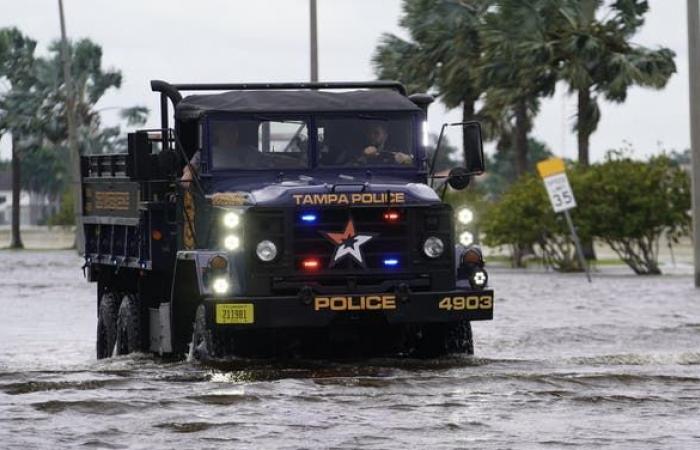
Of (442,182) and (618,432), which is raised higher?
(442,182)

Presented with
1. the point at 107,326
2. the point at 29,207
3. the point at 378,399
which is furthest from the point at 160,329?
the point at 29,207

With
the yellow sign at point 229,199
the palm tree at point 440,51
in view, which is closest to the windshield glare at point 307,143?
the yellow sign at point 229,199

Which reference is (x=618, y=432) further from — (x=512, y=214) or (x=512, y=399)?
(x=512, y=214)

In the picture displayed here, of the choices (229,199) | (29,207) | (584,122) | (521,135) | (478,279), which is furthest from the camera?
(29,207)

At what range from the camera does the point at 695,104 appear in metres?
37.3

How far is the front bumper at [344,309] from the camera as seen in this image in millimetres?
17234

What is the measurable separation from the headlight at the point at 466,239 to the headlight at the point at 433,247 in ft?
1.95

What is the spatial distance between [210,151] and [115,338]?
3.69 meters

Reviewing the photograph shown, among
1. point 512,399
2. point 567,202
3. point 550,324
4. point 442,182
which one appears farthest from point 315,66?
point 512,399

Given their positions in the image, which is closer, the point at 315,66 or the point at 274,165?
the point at 274,165

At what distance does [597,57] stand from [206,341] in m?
39.4

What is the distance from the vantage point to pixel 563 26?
58062 millimetres

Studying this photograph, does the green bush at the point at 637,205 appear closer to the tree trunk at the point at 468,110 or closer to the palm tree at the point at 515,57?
the palm tree at the point at 515,57

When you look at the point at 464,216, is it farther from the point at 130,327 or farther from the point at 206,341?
the point at 130,327
